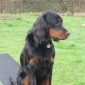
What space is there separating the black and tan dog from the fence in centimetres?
1307

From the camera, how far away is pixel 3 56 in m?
7.70

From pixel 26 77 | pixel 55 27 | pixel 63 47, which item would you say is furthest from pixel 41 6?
pixel 55 27

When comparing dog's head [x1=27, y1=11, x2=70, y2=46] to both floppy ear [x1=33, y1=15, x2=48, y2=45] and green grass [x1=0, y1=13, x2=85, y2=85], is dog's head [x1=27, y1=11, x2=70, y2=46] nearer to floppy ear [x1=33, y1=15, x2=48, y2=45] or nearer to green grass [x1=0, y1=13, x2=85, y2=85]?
floppy ear [x1=33, y1=15, x2=48, y2=45]

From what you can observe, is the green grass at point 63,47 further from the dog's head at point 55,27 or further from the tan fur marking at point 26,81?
the dog's head at point 55,27

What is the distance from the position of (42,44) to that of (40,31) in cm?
20

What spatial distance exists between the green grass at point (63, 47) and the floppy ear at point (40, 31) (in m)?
2.14

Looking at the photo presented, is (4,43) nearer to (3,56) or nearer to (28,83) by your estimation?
(3,56)

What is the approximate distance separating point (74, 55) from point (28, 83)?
3.98 m

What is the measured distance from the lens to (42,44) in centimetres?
500

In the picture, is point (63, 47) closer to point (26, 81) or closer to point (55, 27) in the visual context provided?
point (26, 81)

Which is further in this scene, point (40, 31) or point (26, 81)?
point (26, 81)

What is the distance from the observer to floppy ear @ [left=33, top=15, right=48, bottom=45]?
4.92 metres

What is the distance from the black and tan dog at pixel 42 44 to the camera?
16.2 ft

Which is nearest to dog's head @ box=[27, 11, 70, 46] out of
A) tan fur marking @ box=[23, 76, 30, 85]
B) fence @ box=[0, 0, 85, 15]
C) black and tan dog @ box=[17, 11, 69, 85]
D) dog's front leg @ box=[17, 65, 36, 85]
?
black and tan dog @ box=[17, 11, 69, 85]
